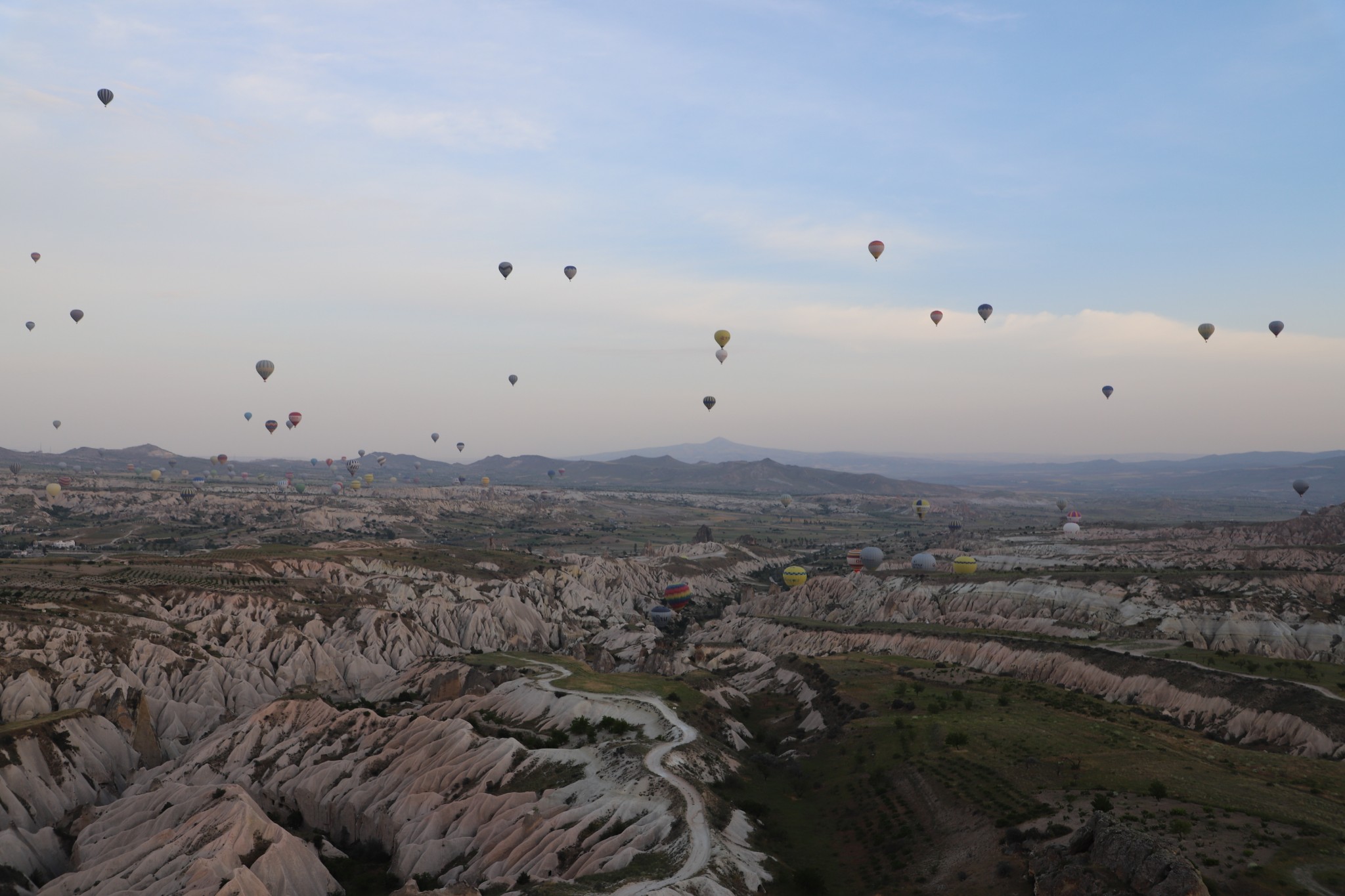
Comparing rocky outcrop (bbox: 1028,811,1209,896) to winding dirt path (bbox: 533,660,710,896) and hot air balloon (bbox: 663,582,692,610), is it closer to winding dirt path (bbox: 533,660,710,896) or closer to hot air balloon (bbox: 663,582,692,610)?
winding dirt path (bbox: 533,660,710,896)

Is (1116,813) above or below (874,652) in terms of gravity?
above

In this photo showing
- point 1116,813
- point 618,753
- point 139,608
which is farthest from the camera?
point 139,608

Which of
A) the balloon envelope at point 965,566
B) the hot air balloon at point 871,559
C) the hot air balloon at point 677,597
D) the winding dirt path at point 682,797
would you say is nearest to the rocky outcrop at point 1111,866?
the winding dirt path at point 682,797

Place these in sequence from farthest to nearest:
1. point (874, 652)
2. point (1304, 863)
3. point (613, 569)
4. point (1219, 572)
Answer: point (613, 569) → point (1219, 572) → point (874, 652) → point (1304, 863)

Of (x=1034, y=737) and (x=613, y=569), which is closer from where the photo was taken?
(x=1034, y=737)

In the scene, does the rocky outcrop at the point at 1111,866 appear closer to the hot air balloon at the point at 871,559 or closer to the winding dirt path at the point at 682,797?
the winding dirt path at the point at 682,797

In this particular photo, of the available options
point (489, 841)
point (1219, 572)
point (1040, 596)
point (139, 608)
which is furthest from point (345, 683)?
point (1219, 572)

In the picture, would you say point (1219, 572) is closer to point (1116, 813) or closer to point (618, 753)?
point (1116, 813)

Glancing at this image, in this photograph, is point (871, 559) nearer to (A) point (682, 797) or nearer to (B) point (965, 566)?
(B) point (965, 566)

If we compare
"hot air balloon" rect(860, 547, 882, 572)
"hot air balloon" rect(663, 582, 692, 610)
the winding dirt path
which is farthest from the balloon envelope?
the winding dirt path
